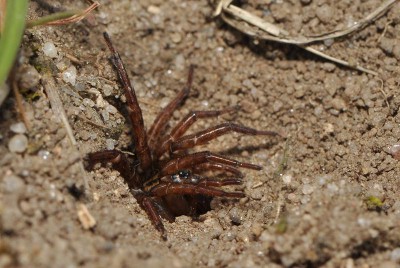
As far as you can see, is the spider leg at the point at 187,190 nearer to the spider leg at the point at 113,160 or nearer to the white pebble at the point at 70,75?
the spider leg at the point at 113,160

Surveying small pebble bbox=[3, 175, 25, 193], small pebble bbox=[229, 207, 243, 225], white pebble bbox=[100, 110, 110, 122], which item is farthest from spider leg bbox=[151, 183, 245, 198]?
small pebble bbox=[3, 175, 25, 193]

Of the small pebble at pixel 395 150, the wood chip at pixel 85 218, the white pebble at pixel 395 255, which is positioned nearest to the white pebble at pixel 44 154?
the wood chip at pixel 85 218

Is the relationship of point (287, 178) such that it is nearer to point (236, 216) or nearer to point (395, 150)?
point (236, 216)

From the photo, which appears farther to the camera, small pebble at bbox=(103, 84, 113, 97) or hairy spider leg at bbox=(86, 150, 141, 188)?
small pebble at bbox=(103, 84, 113, 97)

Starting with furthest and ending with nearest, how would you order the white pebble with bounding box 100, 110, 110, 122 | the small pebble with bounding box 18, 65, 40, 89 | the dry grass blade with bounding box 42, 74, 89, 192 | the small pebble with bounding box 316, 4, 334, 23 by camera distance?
the small pebble with bounding box 316, 4, 334, 23 < the white pebble with bounding box 100, 110, 110, 122 < the dry grass blade with bounding box 42, 74, 89, 192 < the small pebble with bounding box 18, 65, 40, 89

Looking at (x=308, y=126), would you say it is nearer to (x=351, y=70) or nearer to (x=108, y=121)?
(x=351, y=70)

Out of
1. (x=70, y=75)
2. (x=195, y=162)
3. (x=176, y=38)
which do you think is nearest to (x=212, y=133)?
(x=195, y=162)

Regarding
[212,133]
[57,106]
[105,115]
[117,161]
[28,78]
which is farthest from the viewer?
[212,133]

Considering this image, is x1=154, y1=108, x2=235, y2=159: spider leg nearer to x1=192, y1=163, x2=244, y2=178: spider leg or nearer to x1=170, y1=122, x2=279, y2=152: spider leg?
x1=170, y1=122, x2=279, y2=152: spider leg
